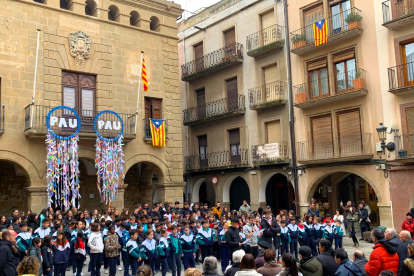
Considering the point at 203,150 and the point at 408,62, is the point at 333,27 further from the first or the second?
the point at 203,150

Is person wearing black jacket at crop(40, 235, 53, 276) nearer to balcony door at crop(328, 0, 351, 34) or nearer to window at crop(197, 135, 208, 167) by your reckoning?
balcony door at crop(328, 0, 351, 34)

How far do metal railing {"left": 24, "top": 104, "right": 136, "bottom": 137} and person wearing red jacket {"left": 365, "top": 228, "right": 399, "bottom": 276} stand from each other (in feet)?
43.1

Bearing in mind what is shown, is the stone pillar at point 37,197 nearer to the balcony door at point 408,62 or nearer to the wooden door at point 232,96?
the wooden door at point 232,96

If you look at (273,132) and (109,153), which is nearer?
(109,153)

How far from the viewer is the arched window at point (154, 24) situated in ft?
71.2

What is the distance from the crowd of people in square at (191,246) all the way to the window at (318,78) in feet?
20.5

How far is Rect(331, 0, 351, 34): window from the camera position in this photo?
2019 centimetres

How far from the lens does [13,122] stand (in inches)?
661

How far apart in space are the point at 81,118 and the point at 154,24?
6534mm

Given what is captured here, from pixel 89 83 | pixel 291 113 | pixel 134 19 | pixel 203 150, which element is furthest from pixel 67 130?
pixel 203 150

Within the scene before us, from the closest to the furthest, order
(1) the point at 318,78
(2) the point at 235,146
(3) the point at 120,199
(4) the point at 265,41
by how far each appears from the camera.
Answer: (3) the point at 120,199 < (1) the point at 318,78 < (4) the point at 265,41 < (2) the point at 235,146

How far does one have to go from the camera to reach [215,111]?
83.9 ft

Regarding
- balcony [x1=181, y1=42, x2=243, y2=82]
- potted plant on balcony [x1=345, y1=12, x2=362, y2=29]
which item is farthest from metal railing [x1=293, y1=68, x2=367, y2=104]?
balcony [x1=181, y1=42, x2=243, y2=82]

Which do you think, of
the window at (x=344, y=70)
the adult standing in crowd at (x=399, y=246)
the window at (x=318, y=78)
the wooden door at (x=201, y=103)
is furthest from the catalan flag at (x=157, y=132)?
the adult standing in crowd at (x=399, y=246)
